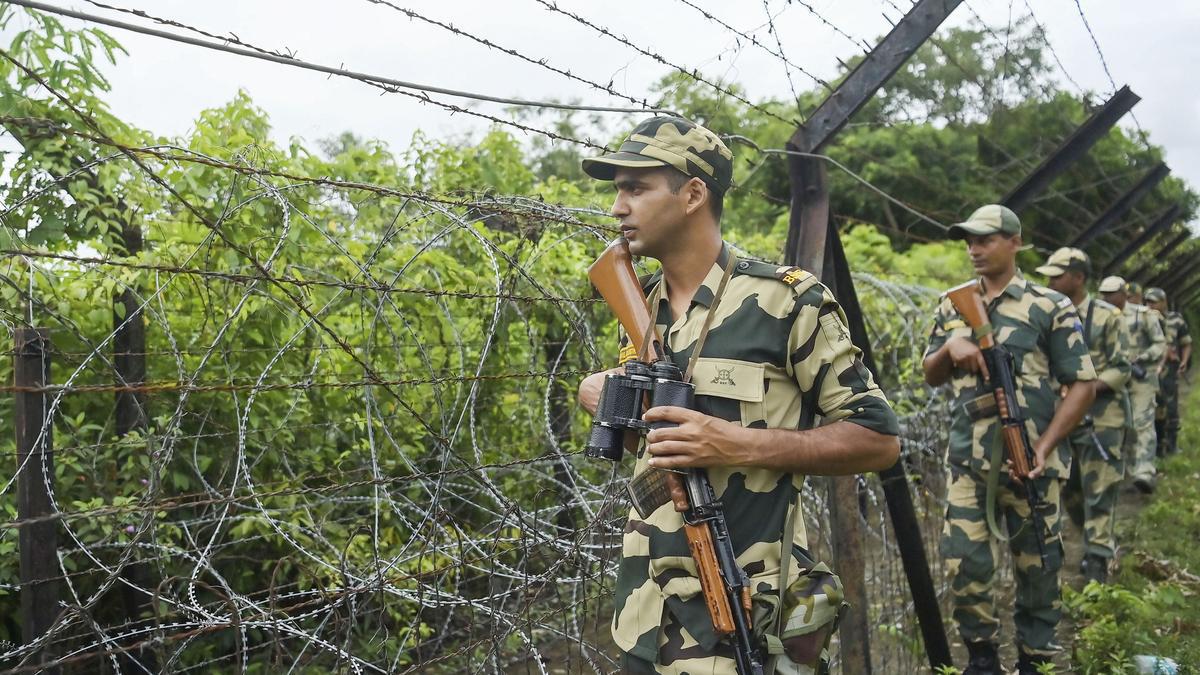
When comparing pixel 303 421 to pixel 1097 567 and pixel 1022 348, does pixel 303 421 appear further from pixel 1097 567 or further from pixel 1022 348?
pixel 1097 567

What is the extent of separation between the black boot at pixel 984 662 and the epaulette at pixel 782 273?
2.52 meters

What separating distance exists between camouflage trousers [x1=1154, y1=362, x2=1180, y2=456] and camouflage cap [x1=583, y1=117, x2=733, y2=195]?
1015 cm

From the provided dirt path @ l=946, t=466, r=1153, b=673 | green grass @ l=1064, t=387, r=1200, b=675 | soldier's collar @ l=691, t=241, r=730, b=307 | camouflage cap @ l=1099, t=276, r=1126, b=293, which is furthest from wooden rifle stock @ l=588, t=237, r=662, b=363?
camouflage cap @ l=1099, t=276, r=1126, b=293

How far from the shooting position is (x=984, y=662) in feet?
13.1

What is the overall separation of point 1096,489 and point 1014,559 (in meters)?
2.17

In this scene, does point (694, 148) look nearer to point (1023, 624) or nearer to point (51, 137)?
point (51, 137)

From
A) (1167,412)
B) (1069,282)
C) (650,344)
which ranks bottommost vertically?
(650,344)

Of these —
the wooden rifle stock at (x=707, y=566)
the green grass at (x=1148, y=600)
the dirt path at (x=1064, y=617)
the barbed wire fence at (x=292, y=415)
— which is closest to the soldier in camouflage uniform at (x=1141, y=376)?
the green grass at (x=1148, y=600)

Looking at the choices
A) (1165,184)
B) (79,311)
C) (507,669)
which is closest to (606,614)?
(507,669)

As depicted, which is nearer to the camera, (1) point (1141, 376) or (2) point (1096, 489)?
→ (2) point (1096, 489)

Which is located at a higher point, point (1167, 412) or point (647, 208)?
point (1167, 412)

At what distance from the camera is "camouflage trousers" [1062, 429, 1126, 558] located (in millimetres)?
5586

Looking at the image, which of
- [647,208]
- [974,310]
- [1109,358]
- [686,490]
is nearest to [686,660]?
[686,490]

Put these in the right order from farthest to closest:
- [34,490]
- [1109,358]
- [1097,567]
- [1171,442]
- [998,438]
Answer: [1171,442] < [1109,358] < [1097,567] < [998,438] < [34,490]
